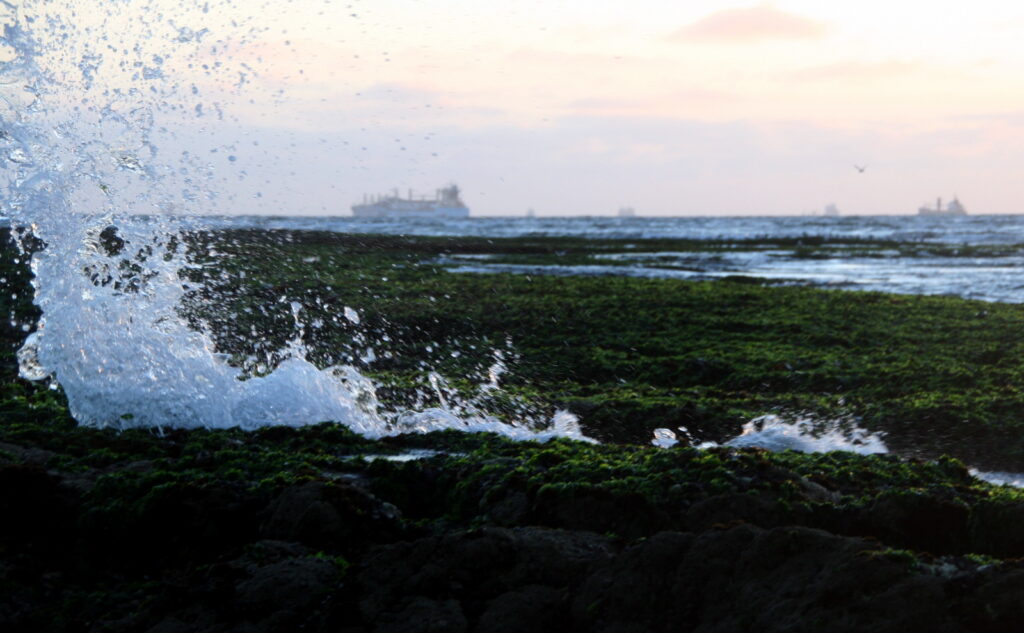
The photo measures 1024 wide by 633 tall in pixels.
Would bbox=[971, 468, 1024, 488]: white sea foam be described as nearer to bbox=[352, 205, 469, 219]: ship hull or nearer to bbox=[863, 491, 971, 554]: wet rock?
bbox=[863, 491, 971, 554]: wet rock

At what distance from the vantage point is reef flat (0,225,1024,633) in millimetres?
3148

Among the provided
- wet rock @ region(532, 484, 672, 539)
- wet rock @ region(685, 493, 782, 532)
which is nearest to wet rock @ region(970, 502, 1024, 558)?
wet rock @ region(685, 493, 782, 532)

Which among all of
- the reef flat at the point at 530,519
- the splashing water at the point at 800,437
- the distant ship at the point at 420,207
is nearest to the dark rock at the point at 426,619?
the reef flat at the point at 530,519

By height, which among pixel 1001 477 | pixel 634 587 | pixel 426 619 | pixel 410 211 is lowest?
pixel 1001 477

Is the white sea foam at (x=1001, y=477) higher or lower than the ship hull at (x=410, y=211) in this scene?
lower

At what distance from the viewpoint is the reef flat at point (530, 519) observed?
3148 millimetres

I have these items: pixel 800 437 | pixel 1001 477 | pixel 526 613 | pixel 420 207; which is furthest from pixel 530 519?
pixel 420 207

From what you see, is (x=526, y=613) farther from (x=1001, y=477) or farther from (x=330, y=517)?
(x=1001, y=477)

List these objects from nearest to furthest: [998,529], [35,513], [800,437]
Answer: [998,529] → [35,513] → [800,437]

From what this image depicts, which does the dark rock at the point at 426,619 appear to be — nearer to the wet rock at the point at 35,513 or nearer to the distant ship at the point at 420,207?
the wet rock at the point at 35,513

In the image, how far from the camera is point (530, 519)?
406 centimetres

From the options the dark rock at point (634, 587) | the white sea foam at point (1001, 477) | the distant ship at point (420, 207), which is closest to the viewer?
the dark rock at point (634, 587)

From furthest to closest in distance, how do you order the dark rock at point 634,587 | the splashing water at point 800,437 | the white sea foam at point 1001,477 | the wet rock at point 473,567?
the splashing water at point 800,437, the white sea foam at point 1001,477, the wet rock at point 473,567, the dark rock at point 634,587

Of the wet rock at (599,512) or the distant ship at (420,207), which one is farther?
the distant ship at (420,207)
